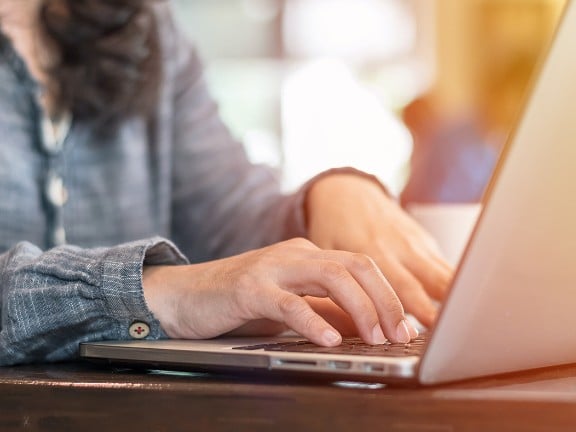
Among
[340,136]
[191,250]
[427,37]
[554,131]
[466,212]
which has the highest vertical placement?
[554,131]

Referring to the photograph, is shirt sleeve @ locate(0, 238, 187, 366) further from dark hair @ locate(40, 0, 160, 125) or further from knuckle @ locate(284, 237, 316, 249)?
dark hair @ locate(40, 0, 160, 125)

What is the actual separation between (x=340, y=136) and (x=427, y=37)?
0.67m

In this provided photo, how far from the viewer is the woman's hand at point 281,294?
1.82 feet

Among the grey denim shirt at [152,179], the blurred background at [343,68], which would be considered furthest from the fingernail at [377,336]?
the blurred background at [343,68]

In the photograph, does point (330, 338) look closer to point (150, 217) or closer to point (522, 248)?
point (522, 248)

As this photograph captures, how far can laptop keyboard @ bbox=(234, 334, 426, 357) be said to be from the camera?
478 millimetres

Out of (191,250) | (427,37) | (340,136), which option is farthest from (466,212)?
(427,37)

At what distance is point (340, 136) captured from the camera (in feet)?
11.6

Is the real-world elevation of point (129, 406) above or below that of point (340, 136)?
above

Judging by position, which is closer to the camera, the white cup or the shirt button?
the shirt button

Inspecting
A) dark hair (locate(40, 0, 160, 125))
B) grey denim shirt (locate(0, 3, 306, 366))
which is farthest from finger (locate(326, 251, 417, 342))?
dark hair (locate(40, 0, 160, 125))

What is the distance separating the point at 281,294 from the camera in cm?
56

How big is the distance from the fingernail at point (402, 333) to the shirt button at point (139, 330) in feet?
0.57

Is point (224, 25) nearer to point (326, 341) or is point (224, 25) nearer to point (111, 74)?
point (111, 74)
